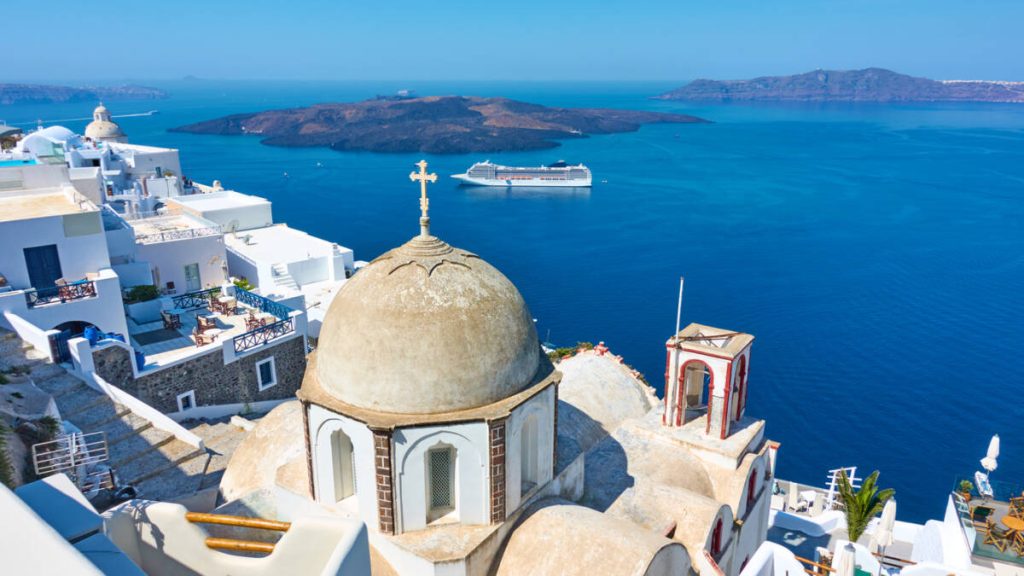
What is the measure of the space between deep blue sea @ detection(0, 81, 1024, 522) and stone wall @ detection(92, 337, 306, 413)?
22.1 meters

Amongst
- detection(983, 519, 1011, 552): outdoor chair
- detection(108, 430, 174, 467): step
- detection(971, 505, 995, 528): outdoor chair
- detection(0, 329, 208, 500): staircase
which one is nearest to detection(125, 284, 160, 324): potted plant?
detection(0, 329, 208, 500): staircase

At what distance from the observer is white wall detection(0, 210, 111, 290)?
61.6 feet

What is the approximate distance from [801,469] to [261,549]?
27.4 metres

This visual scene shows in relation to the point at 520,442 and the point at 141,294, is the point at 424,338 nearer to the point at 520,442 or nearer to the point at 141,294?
the point at 520,442

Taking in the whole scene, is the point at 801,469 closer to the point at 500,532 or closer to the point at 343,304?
the point at 500,532

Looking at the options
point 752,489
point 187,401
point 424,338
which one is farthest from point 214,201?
point 752,489

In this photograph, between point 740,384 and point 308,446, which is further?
point 740,384

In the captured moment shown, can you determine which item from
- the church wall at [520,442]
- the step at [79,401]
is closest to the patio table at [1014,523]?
the church wall at [520,442]

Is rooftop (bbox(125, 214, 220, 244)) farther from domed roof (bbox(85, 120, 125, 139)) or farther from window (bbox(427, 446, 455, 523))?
domed roof (bbox(85, 120, 125, 139))

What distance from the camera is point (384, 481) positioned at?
31.6 ft

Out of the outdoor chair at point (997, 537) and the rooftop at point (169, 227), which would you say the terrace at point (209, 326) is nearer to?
the rooftop at point (169, 227)

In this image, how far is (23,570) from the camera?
4648 millimetres

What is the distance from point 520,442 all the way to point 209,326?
1375 centimetres

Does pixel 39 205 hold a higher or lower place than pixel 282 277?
higher
